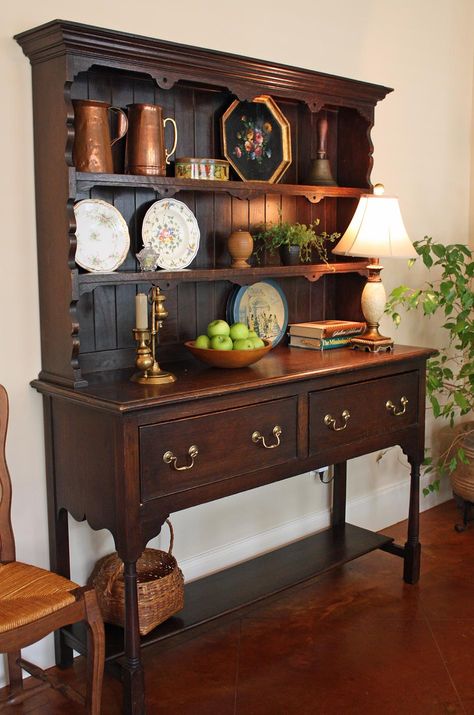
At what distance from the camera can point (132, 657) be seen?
90.0 inches

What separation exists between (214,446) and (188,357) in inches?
21.0

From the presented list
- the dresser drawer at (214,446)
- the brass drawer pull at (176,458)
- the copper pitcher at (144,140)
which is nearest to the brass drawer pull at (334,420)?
the dresser drawer at (214,446)

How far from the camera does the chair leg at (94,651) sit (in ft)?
6.67

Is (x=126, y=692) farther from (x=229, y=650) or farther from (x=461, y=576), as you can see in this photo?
(x=461, y=576)

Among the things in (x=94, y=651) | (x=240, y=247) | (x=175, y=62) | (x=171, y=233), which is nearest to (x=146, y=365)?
(x=171, y=233)

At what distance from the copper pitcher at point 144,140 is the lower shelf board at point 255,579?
1.40 metres

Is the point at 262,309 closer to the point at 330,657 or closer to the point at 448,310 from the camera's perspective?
the point at 448,310

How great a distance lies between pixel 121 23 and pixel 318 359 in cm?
126

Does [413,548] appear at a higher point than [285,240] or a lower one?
lower

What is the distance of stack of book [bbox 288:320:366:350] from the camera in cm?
300

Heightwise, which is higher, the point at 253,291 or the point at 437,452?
the point at 253,291

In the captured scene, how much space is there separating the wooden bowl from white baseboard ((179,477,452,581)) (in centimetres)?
84

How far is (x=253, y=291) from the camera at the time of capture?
300 cm

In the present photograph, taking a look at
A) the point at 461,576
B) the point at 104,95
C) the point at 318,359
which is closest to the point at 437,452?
A: the point at 461,576
